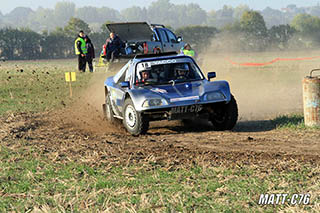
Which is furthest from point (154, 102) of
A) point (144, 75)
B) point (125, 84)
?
point (144, 75)

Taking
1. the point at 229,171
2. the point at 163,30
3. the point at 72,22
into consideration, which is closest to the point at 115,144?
the point at 229,171

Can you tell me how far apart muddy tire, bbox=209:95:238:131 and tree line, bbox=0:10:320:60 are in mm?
51248

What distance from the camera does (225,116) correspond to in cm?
1073

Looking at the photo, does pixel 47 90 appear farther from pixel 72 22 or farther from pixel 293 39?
pixel 72 22

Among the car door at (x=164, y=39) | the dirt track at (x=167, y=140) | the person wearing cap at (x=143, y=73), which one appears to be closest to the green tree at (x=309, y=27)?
the car door at (x=164, y=39)

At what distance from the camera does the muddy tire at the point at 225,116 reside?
35.0 ft

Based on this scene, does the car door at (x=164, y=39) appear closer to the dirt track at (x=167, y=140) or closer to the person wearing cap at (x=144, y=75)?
the dirt track at (x=167, y=140)

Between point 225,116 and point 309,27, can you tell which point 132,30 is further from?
point 309,27

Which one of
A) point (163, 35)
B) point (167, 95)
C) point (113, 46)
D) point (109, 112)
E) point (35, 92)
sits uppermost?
point (163, 35)

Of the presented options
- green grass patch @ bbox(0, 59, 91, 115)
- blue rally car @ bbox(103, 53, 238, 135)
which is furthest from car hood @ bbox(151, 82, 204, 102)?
green grass patch @ bbox(0, 59, 91, 115)

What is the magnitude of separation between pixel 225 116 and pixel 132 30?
14.4 m

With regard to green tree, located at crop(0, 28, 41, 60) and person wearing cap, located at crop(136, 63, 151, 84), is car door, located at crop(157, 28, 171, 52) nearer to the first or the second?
person wearing cap, located at crop(136, 63, 151, 84)

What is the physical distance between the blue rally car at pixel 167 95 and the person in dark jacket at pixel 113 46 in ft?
39.2

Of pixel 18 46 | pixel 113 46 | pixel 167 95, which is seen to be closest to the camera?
pixel 167 95
